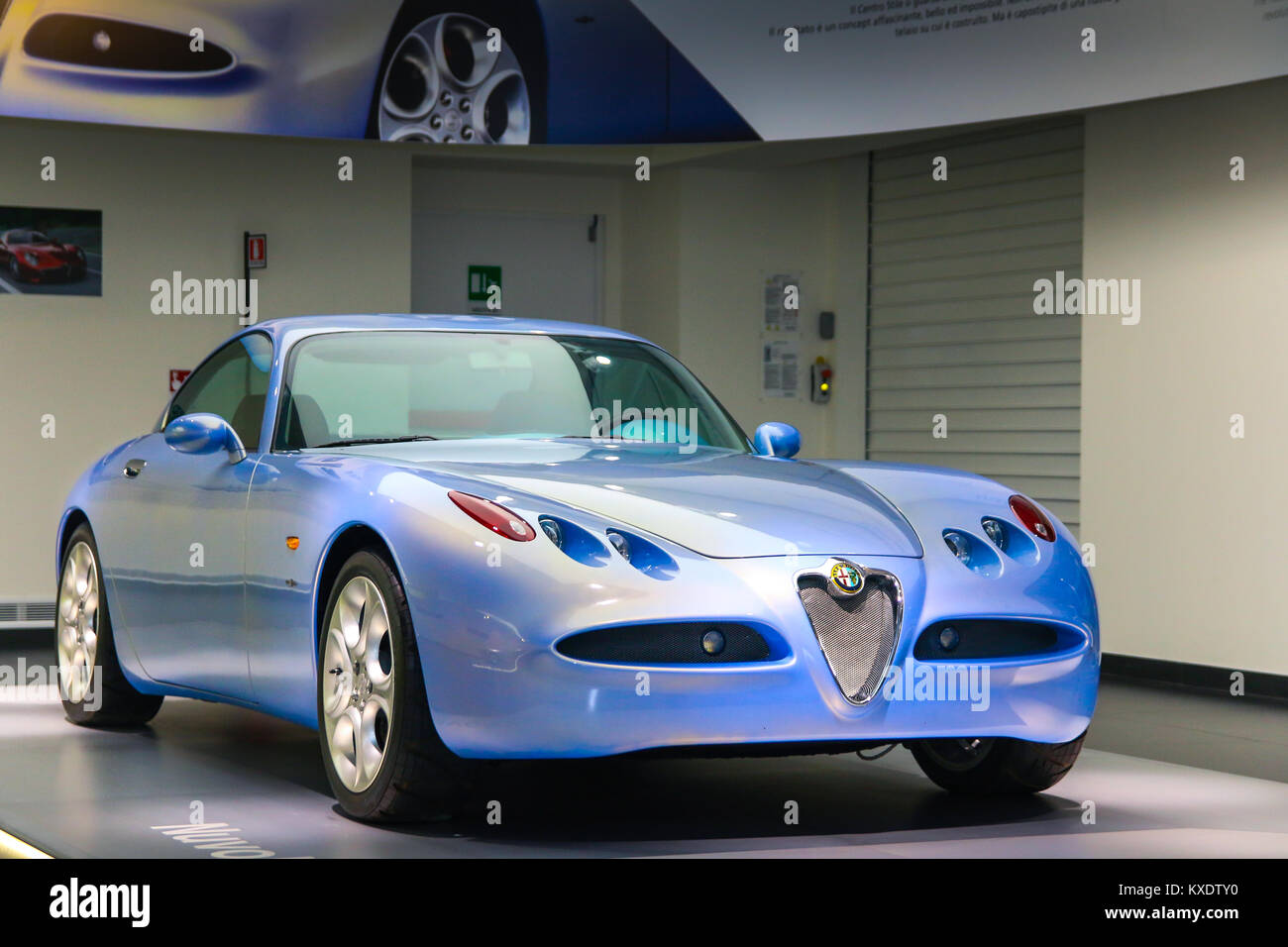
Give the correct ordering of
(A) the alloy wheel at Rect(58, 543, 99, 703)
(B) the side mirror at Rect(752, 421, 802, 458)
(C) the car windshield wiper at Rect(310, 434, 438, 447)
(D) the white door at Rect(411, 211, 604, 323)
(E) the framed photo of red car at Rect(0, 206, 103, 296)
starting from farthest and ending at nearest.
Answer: (D) the white door at Rect(411, 211, 604, 323), (E) the framed photo of red car at Rect(0, 206, 103, 296), (A) the alloy wheel at Rect(58, 543, 99, 703), (B) the side mirror at Rect(752, 421, 802, 458), (C) the car windshield wiper at Rect(310, 434, 438, 447)

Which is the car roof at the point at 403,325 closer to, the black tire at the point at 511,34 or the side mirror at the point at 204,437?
the side mirror at the point at 204,437

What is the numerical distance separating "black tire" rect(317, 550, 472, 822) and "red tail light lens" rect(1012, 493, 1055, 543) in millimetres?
1687

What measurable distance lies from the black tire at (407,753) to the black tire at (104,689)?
2304mm

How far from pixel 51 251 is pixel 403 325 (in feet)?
20.8

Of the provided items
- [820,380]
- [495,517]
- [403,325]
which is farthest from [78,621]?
[820,380]

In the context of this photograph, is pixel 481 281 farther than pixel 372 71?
Yes

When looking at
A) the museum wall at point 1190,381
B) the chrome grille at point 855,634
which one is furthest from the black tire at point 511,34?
the chrome grille at point 855,634

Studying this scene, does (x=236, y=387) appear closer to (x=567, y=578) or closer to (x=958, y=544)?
(x=567, y=578)

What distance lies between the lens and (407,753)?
15.5 ft

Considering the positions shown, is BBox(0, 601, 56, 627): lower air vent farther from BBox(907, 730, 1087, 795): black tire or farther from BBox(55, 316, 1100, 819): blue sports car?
BBox(907, 730, 1087, 795): black tire

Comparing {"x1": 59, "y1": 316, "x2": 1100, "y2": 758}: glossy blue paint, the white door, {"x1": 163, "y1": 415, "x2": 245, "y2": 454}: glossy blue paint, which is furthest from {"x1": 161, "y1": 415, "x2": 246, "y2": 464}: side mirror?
the white door

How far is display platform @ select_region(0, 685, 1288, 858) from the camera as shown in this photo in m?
4.75
